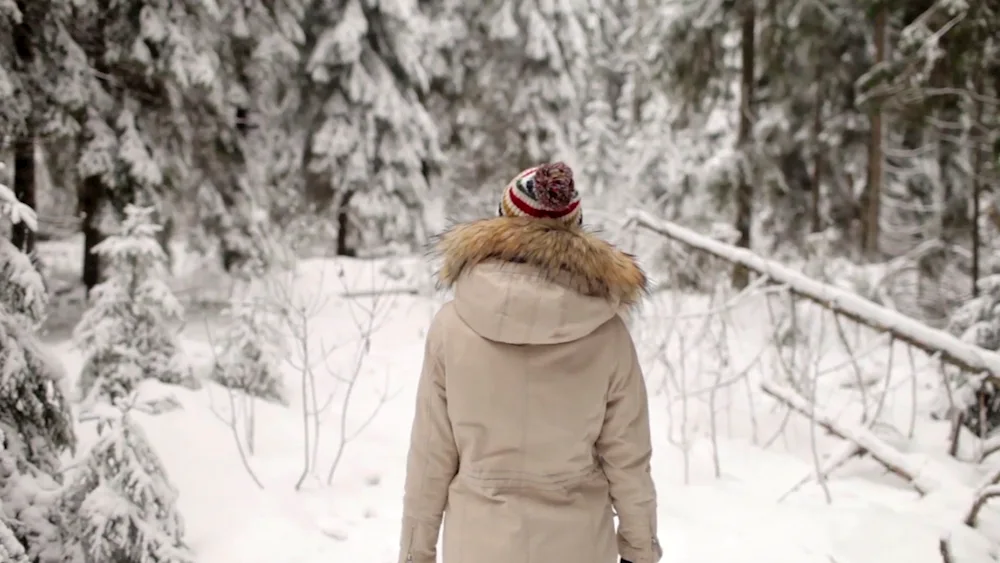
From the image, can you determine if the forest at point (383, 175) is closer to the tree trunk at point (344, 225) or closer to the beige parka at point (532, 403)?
the tree trunk at point (344, 225)

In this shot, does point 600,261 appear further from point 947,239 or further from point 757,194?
point 757,194

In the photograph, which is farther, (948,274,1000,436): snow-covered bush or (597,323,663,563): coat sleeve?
(948,274,1000,436): snow-covered bush

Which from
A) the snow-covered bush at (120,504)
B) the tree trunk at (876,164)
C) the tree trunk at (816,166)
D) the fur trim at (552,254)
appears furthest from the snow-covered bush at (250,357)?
the tree trunk at (816,166)

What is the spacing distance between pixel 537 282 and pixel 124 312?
4.52 meters

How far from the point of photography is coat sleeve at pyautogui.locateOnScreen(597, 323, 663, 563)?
2.36 metres

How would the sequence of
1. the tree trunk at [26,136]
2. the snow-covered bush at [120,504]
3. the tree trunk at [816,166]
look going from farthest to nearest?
the tree trunk at [816,166]
the tree trunk at [26,136]
the snow-covered bush at [120,504]

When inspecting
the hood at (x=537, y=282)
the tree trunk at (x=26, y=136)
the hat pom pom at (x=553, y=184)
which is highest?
the tree trunk at (x=26, y=136)

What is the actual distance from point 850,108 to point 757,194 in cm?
253

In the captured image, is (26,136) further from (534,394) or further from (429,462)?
(534,394)

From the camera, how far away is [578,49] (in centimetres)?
1877

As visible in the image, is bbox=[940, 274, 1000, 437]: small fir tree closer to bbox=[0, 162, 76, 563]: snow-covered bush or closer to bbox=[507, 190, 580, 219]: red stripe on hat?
bbox=[507, 190, 580, 219]: red stripe on hat

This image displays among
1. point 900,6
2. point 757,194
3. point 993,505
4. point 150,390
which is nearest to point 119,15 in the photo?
point 150,390

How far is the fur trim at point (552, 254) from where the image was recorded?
223cm

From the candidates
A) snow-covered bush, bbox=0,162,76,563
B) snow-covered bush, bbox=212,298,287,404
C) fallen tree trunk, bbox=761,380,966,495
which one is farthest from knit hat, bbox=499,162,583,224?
snow-covered bush, bbox=212,298,287,404
